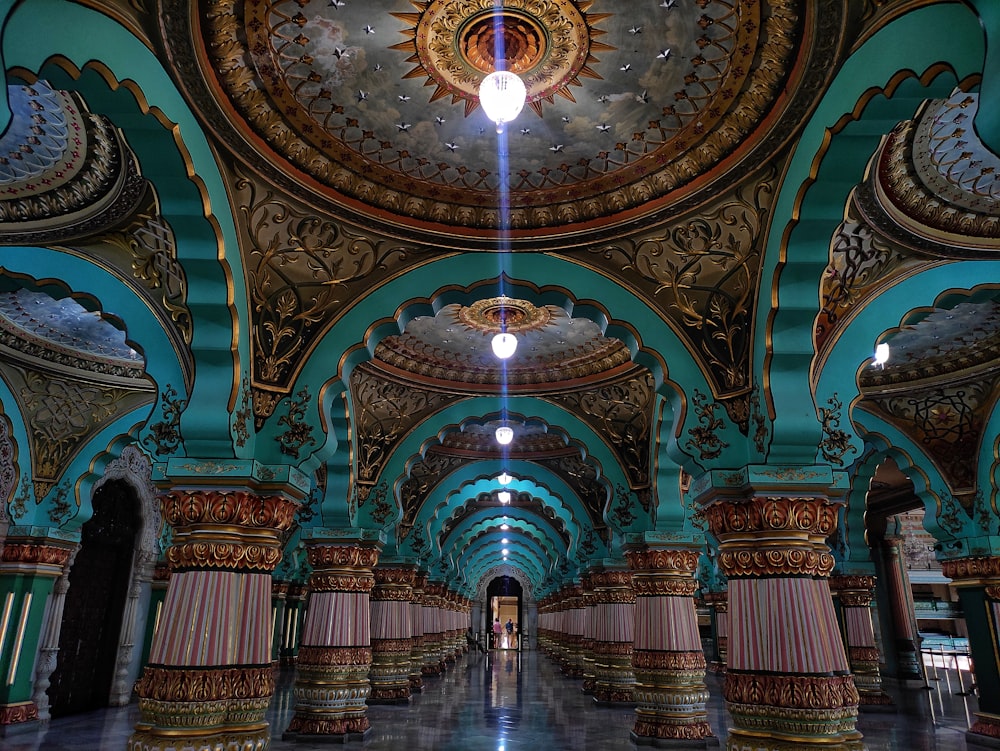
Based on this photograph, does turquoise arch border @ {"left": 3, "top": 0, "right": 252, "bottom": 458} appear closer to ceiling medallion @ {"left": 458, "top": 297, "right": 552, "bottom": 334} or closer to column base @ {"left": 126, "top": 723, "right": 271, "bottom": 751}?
column base @ {"left": 126, "top": 723, "right": 271, "bottom": 751}

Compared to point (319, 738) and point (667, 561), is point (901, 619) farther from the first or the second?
point (319, 738)

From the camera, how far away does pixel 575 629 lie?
2217 cm

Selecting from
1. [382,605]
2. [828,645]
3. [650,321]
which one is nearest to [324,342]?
[650,321]

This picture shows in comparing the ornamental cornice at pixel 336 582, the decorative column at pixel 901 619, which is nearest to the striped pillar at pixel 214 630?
the ornamental cornice at pixel 336 582

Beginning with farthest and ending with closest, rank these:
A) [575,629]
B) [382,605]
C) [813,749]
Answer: [575,629] < [382,605] < [813,749]

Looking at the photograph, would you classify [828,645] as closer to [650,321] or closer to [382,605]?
[650,321]

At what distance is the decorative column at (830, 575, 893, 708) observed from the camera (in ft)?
44.6

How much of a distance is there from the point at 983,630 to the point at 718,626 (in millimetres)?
12860

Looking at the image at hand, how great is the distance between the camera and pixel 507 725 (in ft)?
37.7

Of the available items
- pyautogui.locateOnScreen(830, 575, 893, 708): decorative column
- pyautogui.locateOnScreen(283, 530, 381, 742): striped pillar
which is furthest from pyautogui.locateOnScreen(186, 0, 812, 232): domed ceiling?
pyautogui.locateOnScreen(830, 575, 893, 708): decorative column

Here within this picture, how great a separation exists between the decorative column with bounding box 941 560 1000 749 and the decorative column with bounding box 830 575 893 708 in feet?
9.58

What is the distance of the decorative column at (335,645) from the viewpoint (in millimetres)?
9883

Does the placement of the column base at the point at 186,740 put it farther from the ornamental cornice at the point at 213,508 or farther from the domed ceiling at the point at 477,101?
the domed ceiling at the point at 477,101

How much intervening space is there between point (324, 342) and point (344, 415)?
12.1ft
